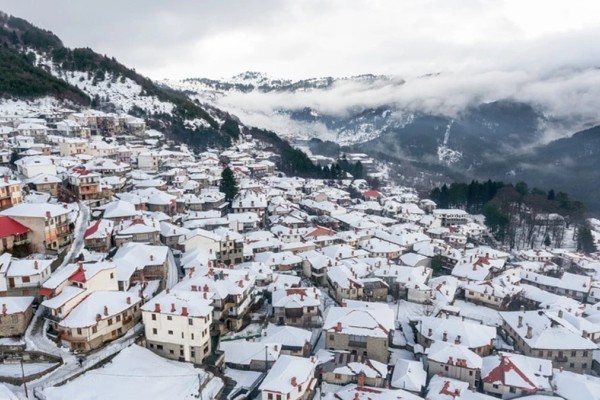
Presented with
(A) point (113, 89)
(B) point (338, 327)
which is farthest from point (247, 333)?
(A) point (113, 89)

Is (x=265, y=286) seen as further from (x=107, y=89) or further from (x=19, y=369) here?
(x=107, y=89)

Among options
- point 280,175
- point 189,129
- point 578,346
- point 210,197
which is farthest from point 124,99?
point 578,346

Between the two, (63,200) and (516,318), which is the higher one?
(63,200)

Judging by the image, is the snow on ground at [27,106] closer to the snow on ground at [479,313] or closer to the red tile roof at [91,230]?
the red tile roof at [91,230]

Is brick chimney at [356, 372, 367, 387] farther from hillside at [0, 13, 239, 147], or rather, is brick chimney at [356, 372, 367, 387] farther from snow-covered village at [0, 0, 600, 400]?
hillside at [0, 13, 239, 147]

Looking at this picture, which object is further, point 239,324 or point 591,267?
point 591,267

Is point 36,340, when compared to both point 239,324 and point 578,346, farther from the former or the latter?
point 578,346
